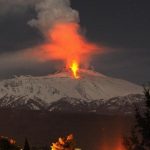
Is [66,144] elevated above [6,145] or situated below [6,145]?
below

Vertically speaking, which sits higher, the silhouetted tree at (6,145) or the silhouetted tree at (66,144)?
the silhouetted tree at (6,145)

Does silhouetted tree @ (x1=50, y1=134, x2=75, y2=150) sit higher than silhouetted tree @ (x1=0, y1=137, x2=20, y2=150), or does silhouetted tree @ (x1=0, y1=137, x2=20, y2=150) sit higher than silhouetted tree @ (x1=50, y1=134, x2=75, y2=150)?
Result: silhouetted tree @ (x1=0, y1=137, x2=20, y2=150)

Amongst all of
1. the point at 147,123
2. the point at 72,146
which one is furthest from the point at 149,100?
the point at 72,146

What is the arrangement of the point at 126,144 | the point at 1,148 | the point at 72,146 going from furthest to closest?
the point at 126,144, the point at 1,148, the point at 72,146

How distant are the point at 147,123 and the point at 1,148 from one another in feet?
65.6

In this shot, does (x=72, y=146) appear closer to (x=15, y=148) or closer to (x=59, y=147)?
(x=59, y=147)

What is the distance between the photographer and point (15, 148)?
72.1 metres

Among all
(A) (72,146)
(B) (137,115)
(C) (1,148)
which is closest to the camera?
(A) (72,146)

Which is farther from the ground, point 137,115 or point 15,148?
point 137,115

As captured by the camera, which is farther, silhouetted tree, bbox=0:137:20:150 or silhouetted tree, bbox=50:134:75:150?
silhouetted tree, bbox=0:137:20:150

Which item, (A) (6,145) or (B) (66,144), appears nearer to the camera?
(B) (66,144)

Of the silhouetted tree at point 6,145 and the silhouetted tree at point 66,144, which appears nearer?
the silhouetted tree at point 66,144

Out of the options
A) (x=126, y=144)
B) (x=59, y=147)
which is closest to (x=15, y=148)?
(x=59, y=147)

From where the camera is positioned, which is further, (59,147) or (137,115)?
(137,115)
